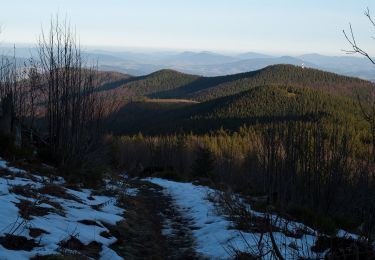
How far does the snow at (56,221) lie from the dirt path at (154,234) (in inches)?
11.1

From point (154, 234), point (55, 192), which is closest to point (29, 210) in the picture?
point (55, 192)

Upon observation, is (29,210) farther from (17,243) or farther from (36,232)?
(17,243)

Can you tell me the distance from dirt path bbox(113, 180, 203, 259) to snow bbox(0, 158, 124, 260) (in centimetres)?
28

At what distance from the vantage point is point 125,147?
93.3m

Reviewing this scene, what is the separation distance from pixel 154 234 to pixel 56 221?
205 cm

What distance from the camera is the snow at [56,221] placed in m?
4.76

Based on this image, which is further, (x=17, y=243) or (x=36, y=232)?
(x=36, y=232)

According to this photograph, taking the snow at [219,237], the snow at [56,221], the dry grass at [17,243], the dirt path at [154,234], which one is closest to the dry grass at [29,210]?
the snow at [56,221]

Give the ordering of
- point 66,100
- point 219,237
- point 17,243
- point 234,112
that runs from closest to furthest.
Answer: point 17,243 < point 219,237 < point 66,100 < point 234,112

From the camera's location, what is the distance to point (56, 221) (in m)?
5.91

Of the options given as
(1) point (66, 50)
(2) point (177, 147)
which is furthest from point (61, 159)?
(2) point (177, 147)

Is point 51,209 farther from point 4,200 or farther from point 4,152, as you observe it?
point 4,152

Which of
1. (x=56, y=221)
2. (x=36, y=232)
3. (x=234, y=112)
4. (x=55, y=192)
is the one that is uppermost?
Answer: (x=36, y=232)

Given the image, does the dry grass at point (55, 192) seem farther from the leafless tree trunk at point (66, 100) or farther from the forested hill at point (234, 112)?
the forested hill at point (234, 112)
